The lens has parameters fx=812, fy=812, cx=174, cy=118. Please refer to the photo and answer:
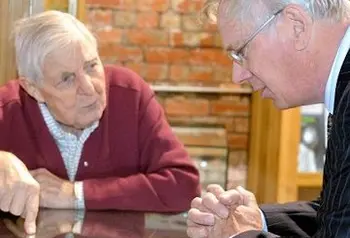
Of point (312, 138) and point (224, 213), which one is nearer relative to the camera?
point (224, 213)

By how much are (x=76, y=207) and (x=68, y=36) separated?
401 mm

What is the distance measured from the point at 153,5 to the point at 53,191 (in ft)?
6.36

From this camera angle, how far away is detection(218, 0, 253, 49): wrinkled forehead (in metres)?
1.38

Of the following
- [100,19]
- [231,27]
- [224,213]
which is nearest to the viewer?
[231,27]

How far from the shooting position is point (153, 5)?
365 cm

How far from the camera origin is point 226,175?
3.77 m

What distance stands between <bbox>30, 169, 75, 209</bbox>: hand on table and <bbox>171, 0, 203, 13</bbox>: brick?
6.21 ft

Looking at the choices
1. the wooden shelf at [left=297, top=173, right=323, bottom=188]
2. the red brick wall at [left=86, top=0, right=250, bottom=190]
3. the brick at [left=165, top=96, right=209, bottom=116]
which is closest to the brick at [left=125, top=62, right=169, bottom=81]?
the red brick wall at [left=86, top=0, right=250, bottom=190]

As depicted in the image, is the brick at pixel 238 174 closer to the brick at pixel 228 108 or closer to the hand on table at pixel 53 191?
the brick at pixel 228 108

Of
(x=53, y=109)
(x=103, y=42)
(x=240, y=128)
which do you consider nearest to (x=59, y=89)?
(x=53, y=109)

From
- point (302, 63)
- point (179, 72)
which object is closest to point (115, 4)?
point (179, 72)

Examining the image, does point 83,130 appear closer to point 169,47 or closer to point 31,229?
point 31,229

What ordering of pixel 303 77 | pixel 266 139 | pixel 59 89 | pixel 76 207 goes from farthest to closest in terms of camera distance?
pixel 266 139 < pixel 59 89 < pixel 76 207 < pixel 303 77

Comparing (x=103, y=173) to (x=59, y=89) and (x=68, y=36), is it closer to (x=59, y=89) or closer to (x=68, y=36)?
(x=59, y=89)
